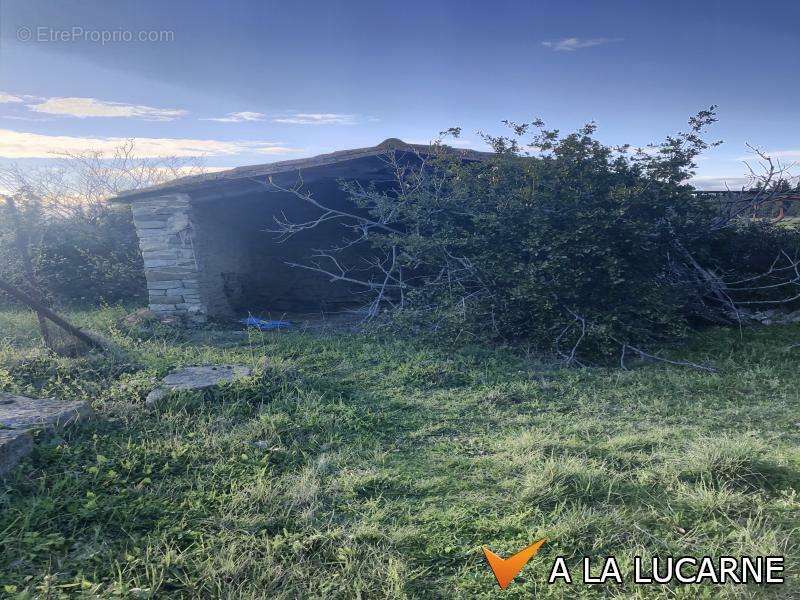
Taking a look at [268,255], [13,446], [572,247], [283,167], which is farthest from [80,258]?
[572,247]

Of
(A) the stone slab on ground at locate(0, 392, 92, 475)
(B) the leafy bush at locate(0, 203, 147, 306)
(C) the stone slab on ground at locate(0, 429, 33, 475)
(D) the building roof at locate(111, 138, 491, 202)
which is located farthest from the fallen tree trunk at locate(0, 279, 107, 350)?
(B) the leafy bush at locate(0, 203, 147, 306)

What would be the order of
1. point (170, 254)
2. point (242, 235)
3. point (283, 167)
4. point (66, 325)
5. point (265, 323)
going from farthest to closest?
point (242, 235)
point (265, 323)
point (170, 254)
point (283, 167)
point (66, 325)

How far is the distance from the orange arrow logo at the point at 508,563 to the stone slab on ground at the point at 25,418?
3201mm

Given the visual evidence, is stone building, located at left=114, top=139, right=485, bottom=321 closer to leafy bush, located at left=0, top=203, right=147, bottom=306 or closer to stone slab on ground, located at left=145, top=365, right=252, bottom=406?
leafy bush, located at left=0, top=203, right=147, bottom=306

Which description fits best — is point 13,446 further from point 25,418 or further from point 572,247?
point 572,247

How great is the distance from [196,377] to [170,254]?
164 inches

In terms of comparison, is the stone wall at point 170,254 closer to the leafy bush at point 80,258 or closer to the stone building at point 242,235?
the stone building at point 242,235

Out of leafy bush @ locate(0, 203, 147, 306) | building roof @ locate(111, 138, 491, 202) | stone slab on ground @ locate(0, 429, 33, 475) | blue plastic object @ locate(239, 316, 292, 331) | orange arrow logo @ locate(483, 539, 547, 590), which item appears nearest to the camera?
orange arrow logo @ locate(483, 539, 547, 590)

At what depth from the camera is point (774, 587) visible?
2.34m

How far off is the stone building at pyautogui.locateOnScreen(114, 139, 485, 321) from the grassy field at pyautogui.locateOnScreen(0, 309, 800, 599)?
10.8 ft

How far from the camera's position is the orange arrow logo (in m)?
2.52

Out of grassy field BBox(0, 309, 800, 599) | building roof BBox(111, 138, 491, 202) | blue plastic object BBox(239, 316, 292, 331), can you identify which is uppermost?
building roof BBox(111, 138, 491, 202)

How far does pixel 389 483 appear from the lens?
343cm

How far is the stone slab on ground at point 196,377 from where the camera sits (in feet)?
15.8
